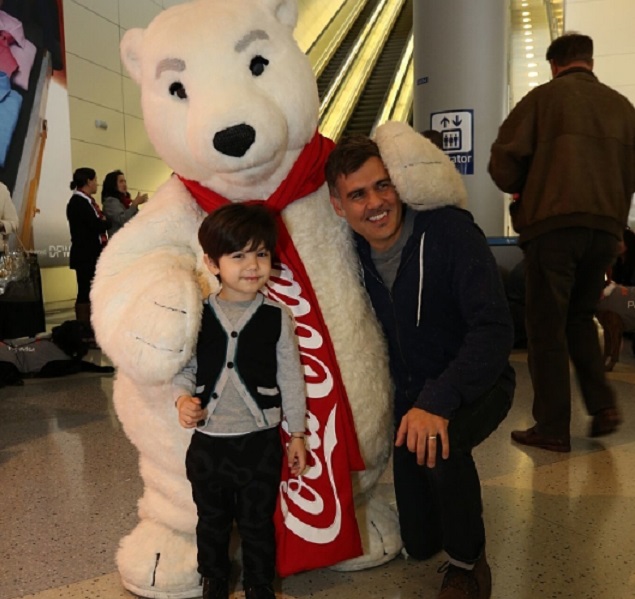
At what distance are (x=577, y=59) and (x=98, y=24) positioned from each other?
283 inches

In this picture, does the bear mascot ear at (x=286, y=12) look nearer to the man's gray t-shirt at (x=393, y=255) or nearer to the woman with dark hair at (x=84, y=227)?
the man's gray t-shirt at (x=393, y=255)

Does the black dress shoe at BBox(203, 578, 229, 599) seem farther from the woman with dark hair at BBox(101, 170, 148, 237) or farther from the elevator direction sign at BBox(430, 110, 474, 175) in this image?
the woman with dark hair at BBox(101, 170, 148, 237)

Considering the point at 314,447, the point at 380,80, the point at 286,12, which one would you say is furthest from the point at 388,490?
the point at 380,80

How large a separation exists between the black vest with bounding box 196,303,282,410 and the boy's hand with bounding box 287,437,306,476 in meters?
0.11

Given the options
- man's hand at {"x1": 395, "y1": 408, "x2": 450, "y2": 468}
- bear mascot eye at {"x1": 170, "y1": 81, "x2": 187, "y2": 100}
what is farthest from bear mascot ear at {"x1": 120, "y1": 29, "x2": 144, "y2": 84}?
man's hand at {"x1": 395, "y1": 408, "x2": 450, "y2": 468}

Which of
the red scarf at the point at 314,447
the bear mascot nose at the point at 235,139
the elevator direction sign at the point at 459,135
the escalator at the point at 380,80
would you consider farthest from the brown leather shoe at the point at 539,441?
the escalator at the point at 380,80

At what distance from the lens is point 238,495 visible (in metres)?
1.69

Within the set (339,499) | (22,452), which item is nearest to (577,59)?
(339,499)

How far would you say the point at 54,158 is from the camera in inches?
297

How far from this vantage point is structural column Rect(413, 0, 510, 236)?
591cm

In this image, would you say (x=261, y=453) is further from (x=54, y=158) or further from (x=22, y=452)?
(x=54, y=158)

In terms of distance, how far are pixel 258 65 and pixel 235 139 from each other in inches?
11.0

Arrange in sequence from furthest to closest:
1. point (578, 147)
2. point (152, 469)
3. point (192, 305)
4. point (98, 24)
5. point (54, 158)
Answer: point (98, 24), point (54, 158), point (578, 147), point (152, 469), point (192, 305)

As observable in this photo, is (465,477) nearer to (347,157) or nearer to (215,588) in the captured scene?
(215,588)
